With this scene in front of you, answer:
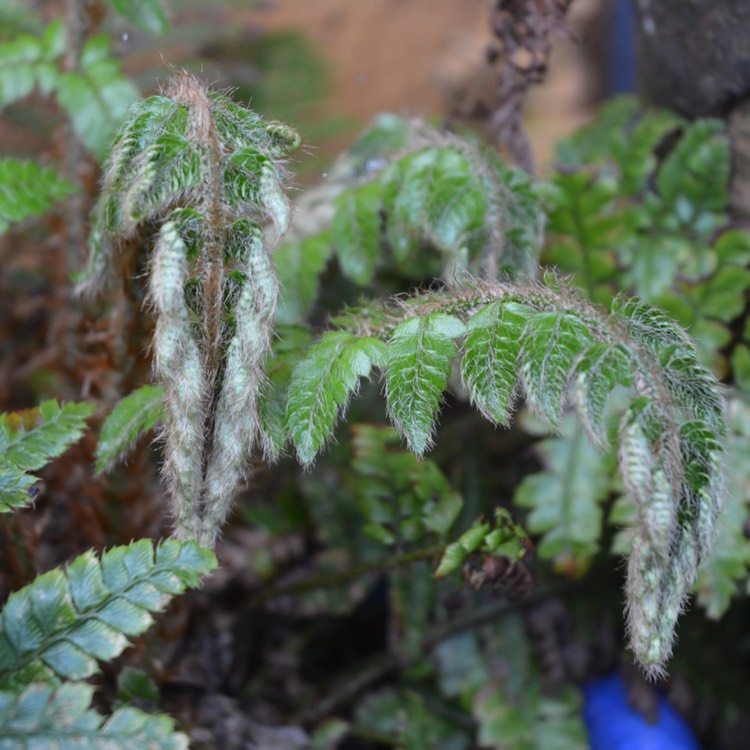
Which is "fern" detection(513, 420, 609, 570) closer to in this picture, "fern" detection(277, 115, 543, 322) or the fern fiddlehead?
"fern" detection(277, 115, 543, 322)

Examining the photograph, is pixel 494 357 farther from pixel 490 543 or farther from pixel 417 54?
pixel 417 54

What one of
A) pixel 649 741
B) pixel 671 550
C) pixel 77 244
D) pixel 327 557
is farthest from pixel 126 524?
pixel 649 741

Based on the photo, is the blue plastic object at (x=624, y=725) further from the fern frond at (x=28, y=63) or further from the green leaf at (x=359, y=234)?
the fern frond at (x=28, y=63)

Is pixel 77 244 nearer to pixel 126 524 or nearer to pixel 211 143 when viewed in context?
pixel 126 524

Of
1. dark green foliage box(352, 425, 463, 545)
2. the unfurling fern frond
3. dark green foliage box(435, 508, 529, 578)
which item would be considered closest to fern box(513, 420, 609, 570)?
dark green foliage box(352, 425, 463, 545)

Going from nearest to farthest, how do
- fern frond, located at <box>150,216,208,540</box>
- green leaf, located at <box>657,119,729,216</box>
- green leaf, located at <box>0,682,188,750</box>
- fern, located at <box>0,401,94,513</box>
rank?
green leaf, located at <box>0,682,188,750</box> → fern frond, located at <box>150,216,208,540</box> → fern, located at <box>0,401,94,513</box> → green leaf, located at <box>657,119,729,216</box>

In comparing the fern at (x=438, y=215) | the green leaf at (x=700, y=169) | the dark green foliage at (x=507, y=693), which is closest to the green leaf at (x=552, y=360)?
the fern at (x=438, y=215)

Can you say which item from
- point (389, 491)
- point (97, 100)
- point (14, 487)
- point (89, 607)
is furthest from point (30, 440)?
point (97, 100)
